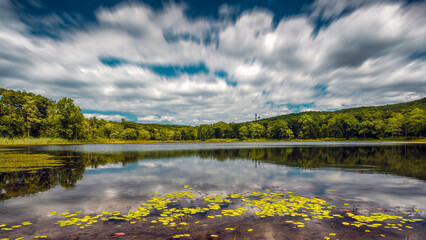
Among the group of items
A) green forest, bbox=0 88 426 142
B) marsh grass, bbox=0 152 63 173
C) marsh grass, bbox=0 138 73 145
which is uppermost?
green forest, bbox=0 88 426 142

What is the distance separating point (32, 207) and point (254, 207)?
1097 cm

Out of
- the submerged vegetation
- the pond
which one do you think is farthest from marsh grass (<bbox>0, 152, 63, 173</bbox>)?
the submerged vegetation

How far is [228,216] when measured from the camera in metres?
8.73

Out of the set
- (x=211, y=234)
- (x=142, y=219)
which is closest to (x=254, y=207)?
(x=211, y=234)

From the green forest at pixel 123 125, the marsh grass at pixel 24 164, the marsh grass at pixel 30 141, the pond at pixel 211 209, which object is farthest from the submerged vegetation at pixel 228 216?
the green forest at pixel 123 125

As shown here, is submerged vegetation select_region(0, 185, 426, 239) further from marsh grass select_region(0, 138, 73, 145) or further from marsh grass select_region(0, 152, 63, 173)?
marsh grass select_region(0, 138, 73, 145)

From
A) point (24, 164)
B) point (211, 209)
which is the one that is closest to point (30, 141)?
point (24, 164)

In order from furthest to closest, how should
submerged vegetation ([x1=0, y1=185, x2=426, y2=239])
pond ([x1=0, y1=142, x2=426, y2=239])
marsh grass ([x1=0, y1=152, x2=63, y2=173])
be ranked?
marsh grass ([x1=0, y1=152, x2=63, y2=173]), submerged vegetation ([x1=0, y1=185, x2=426, y2=239]), pond ([x1=0, y1=142, x2=426, y2=239])

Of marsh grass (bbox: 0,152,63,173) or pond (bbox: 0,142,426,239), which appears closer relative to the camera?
pond (bbox: 0,142,426,239)

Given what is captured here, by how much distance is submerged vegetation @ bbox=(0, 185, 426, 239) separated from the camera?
24.2ft

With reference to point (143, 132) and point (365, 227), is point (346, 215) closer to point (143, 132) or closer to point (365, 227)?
point (365, 227)

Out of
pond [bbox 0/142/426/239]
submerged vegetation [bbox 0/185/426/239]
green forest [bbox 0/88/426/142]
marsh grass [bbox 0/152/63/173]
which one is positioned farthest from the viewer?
green forest [bbox 0/88/426/142]

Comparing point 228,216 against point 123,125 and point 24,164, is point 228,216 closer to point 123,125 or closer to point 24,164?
point 24,164

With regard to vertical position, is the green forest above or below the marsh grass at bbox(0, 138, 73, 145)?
above
